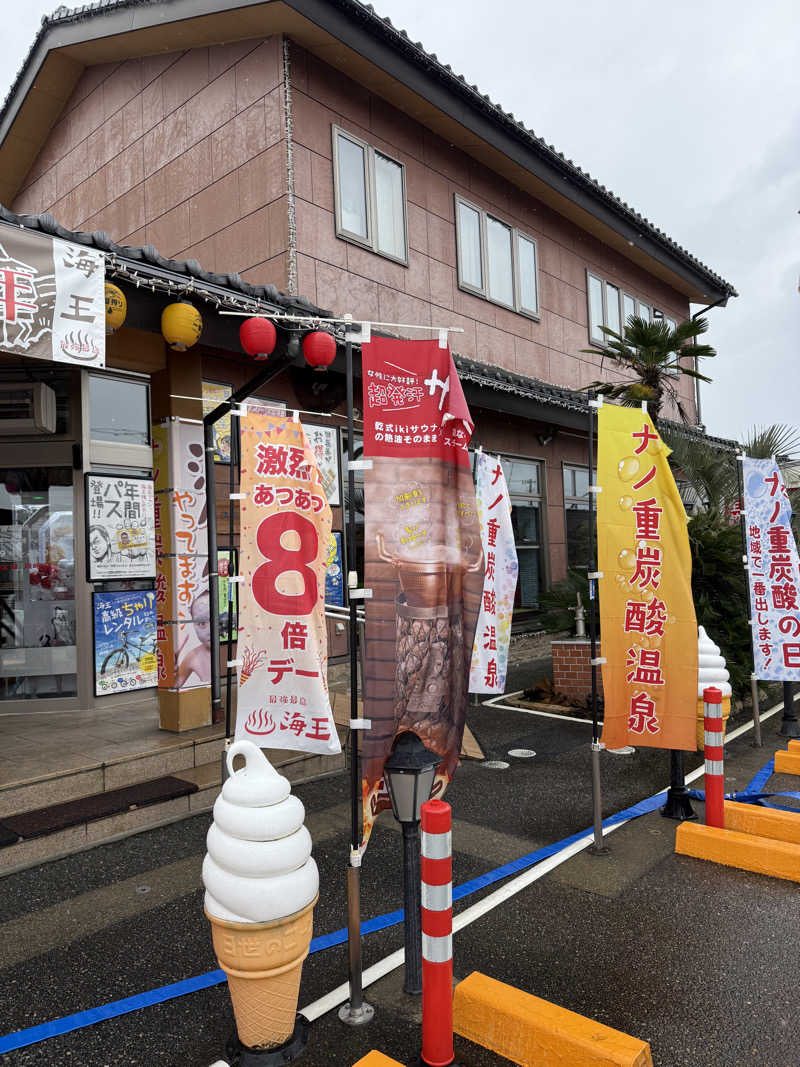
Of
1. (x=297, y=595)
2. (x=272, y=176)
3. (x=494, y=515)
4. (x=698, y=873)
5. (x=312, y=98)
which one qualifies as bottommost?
(x=698, y=873)

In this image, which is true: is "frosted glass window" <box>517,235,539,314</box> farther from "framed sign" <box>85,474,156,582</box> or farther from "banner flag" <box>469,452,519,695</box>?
"framed sign" <box>85,474,156,582</box>

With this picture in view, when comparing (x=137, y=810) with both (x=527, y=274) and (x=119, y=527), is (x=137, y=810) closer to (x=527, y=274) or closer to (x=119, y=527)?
(x=119, y=527)

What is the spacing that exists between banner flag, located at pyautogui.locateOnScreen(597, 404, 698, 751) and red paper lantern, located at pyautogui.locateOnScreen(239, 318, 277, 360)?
9.38 ft

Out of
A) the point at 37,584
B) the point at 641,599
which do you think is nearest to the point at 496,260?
the point at 37,584

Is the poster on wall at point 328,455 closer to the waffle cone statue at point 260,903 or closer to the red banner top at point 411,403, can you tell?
the red banner top at point 411,403

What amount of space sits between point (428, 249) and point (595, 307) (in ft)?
18.8

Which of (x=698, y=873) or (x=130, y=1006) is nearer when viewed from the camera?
(x=130, y=1006)

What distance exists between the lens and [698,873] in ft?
15.0

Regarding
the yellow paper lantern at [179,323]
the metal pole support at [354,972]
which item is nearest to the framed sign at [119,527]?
the yellow paper lantern at [179,323]

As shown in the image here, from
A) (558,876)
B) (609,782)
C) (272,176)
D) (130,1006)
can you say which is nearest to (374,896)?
(558,876)

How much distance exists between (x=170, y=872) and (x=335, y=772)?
2299 mm

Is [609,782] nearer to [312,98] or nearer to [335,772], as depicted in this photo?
[335,772]

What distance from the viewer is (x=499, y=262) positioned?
42.5 ft

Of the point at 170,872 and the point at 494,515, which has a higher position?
the point at 494,515
